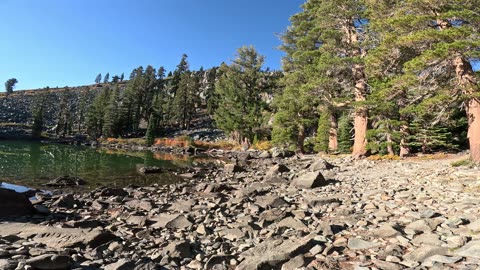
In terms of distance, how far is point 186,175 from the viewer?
2100 cm

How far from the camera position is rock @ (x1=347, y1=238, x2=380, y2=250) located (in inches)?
244

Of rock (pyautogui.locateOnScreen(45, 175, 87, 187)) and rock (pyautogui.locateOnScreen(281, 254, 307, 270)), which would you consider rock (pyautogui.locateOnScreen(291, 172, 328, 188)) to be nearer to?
rock (pyautogui.locateOnScreen(281, 254, 307, 270))

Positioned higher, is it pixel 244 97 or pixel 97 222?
pixel 244 97

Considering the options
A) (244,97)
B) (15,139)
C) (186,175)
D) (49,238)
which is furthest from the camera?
(15,139)

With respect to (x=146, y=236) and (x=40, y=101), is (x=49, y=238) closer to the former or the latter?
(x=146, y=236)

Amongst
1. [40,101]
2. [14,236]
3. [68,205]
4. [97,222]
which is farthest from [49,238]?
[40,101]

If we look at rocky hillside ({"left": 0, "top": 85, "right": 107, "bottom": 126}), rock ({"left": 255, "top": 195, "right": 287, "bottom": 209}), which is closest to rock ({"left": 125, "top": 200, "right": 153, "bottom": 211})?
rock ({"left": 255, "top": 195, "right": 287, "bottom": 209})

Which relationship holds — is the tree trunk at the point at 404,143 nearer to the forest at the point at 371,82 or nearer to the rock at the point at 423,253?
the forest at the point at 371,82

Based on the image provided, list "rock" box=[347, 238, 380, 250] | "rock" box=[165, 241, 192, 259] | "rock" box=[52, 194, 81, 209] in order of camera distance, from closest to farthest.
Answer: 1. "rock" box=[347, 238, 380, 250]
2. "rock" box=[165, 241, 192, 259]
3. "rock" box=[52, 194, 81, 209]

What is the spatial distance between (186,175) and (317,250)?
51.1 ft

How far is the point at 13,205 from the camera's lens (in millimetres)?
9766

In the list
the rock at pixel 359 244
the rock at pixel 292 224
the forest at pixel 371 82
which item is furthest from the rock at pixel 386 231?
the forest at pixel 371 82

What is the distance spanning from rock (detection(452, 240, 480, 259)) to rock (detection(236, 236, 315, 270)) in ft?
7.99

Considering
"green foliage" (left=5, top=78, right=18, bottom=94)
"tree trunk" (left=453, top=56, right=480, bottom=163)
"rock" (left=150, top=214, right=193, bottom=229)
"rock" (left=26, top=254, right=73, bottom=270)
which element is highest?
"green foliage" (left=5, top=78, right=18, bottom=94)
